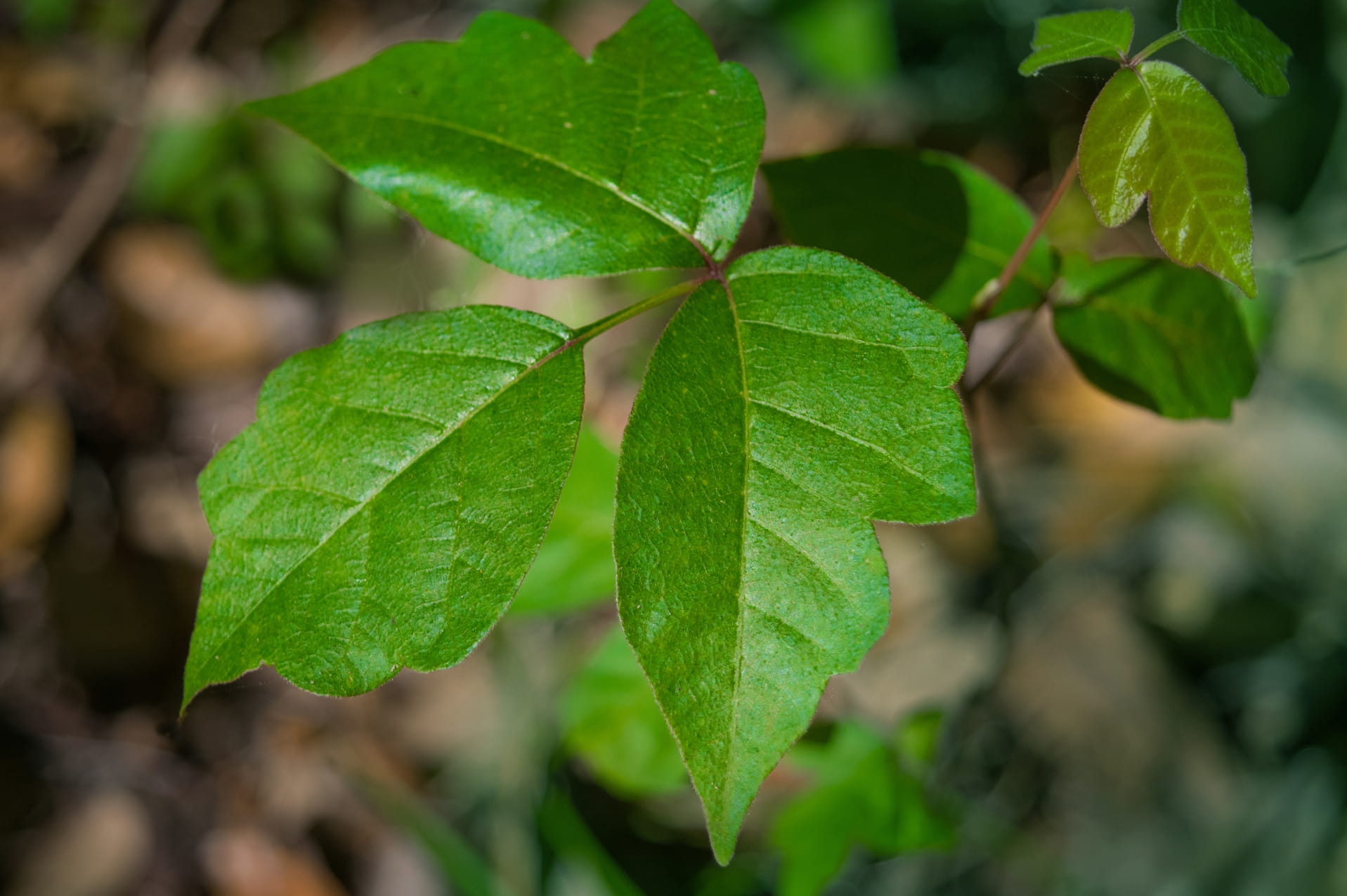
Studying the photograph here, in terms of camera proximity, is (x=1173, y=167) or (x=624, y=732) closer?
(x=1173, y=167)

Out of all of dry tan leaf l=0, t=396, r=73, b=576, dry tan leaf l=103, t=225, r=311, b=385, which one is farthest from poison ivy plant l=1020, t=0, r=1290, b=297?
dry tan leaf l=0, t=396, r=73, b=576

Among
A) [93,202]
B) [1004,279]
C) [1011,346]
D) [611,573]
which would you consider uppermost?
[1004,279]

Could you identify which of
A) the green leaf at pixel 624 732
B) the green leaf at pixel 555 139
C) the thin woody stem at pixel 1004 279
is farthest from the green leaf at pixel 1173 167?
the green leaf at pixel 624 732

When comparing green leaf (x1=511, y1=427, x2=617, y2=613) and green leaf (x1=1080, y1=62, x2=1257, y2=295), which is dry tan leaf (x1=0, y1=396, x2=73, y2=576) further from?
green leaf (x1=1080, y1=62, x2=1257, y2=295)

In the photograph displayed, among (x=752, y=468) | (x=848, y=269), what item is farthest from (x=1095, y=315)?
(x=752, y=468)

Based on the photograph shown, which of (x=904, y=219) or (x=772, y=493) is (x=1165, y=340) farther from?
(x=772, y=493)

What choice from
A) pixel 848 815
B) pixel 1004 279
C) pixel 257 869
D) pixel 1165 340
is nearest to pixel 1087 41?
pixel 1004 279
